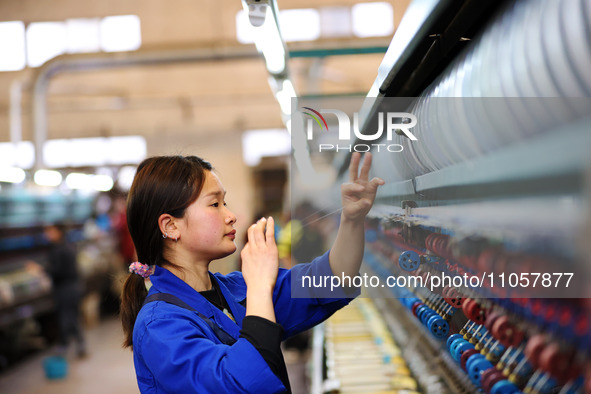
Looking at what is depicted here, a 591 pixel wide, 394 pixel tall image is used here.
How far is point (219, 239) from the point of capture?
1456 mm

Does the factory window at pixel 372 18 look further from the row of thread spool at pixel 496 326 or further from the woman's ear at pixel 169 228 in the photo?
the row of thread spool at pixel 496 326

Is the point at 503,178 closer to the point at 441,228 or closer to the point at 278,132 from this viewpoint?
the point at 441,228

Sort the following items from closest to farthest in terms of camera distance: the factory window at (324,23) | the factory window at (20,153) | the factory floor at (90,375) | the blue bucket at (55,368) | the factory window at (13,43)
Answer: the factory floor at (90,375) < the blue bucket at (55,368) < the factory window at (324,23) < the factory window at (13,43) < the factory window at (20,153)

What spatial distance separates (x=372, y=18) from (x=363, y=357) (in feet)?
25.5

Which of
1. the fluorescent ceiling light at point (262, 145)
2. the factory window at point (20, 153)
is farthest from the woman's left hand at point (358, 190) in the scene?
the factory window at point (20, 153)

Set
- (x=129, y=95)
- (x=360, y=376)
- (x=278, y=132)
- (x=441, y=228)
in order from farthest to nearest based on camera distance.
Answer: (x=278, y=132) < (x=129, y=95) < (x=360, y=376) < (x=441, y=228)

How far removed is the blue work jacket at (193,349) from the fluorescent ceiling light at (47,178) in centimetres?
528

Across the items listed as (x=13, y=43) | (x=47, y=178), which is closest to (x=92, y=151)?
(x=13, y=43)

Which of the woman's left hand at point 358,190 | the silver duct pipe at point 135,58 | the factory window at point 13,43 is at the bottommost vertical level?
the woman's left hand at point 358,190

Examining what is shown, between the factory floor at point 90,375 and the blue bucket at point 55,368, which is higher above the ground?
the blue bucket at point 55,368

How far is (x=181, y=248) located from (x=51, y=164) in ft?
41.4

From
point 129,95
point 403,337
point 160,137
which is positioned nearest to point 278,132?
point 160,137

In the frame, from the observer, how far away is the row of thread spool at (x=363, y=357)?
2.64 m

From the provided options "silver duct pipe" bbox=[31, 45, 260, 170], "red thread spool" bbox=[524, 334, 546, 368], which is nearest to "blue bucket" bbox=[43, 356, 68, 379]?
"silver duct pipe" bbox=[31, 45, 260, 170]
